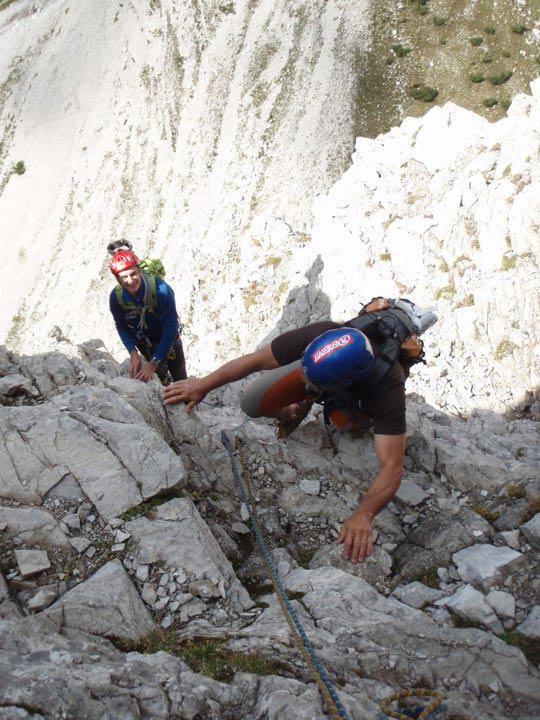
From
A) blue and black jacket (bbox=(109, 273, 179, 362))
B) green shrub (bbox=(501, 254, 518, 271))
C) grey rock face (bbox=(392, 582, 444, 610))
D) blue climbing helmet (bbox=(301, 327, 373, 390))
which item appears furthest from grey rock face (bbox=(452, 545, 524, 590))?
green shrub (bbox=(501, 254, 518, 271))

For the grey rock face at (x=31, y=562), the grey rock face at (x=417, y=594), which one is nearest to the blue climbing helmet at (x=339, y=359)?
the grey rock face at (x=417, y=594)

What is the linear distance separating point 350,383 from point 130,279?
5018mm

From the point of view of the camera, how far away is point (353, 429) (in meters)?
9.38

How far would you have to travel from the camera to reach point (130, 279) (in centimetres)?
960

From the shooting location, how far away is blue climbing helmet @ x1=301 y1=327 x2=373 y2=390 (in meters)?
6.74

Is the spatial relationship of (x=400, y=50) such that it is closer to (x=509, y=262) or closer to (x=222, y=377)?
(x=509, y=262)

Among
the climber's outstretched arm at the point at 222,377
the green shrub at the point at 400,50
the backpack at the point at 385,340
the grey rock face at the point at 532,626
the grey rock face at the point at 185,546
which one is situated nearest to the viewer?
the grey rock face at the point at 532,626

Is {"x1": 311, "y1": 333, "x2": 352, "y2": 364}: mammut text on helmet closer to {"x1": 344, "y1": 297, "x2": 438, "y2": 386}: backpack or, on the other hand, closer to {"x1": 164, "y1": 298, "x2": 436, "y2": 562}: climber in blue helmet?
{"x1": 164, "y1": 298, "x2": 436, "y2": 562}: climber in blue helmet

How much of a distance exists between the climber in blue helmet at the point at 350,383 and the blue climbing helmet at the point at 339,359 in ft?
0.04

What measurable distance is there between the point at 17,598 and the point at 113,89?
60752 mm

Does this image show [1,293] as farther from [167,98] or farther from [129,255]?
[129,255]

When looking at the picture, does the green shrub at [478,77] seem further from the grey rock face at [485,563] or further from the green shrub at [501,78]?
the grey rock face at [485,563]

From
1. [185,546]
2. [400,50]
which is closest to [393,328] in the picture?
[185,546]

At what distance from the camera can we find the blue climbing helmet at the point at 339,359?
22.1 ft
